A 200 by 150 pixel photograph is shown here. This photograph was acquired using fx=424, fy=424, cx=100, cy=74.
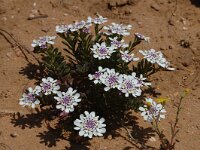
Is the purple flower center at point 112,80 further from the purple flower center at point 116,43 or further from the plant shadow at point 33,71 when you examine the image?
the plant shadow at point 33,71

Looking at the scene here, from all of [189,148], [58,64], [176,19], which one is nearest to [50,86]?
[58,64]

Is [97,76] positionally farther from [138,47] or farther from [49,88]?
[138,47]

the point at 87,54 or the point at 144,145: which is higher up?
the point at 87,54

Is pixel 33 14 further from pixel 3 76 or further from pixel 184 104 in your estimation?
pixel 184 104

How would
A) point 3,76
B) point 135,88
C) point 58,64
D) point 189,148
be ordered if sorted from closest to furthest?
point 135,88 < point 189,148 < point 58,64 < point 3,76

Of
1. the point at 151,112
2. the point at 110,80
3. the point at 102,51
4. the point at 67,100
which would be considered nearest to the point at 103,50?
the point at 102,51

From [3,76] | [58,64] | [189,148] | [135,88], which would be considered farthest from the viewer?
[3,76]

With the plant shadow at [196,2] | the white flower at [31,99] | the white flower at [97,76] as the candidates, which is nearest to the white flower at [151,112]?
the white flower at [97,76]
